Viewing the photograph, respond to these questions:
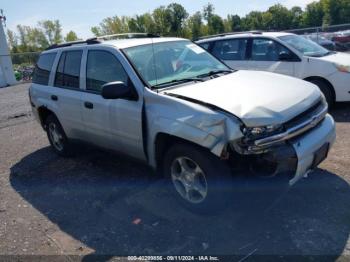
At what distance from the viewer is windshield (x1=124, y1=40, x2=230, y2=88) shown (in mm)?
4289

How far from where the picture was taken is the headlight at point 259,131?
10.7ft

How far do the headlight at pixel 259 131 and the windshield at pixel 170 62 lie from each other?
1.22 metres

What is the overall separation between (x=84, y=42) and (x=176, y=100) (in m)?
2.30

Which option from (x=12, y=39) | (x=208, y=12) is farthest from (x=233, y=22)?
(x=12, y=39)

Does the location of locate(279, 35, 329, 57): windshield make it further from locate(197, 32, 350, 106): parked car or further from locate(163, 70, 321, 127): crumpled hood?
locate(163, 70, 321, 127): crumpled hood

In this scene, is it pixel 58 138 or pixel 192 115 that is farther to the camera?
pixel 58 138

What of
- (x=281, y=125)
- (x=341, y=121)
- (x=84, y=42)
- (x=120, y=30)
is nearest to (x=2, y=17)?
(x=84, y=42)

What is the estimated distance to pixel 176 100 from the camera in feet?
12.1

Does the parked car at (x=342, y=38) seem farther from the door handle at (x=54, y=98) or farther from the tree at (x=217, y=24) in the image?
the tree at (x=217, y=24)

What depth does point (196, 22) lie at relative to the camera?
267 feet

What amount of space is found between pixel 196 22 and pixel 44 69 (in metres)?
79.0

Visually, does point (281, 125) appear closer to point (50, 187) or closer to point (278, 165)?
point (278, 165)

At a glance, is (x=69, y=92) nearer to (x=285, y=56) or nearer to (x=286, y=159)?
(x=286, y=159)

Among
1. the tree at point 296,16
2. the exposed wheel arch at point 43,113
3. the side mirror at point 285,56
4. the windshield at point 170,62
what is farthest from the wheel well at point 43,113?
the tree at point 296,16
